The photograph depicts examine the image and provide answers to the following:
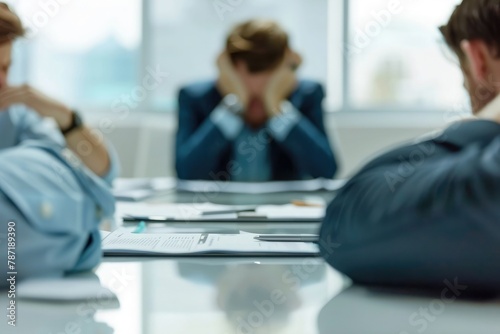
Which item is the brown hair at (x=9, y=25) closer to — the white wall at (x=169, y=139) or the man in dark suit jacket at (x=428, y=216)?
the man in dark suit jacket at (x=428, y=216)

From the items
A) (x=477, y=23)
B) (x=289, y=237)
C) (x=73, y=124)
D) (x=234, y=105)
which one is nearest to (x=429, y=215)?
(x=477, y=23)

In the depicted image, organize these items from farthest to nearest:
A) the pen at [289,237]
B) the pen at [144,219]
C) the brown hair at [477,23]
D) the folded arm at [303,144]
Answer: the folded arm at [303,144]
the pen at [144,219]
the pen at [289,237]
the brown hair at [477,23]

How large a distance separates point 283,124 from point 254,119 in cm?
17

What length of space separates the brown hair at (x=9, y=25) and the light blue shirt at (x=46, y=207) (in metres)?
0.23

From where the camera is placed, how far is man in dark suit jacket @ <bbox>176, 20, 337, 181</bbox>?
7.60ft

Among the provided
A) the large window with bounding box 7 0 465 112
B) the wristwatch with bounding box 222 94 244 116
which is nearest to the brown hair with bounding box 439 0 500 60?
the wristwatch with bounding box 222 94 244 116

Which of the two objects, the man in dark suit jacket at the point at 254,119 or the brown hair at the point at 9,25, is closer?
the brown hair at the point at 9,25

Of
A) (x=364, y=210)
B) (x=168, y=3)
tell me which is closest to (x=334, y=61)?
(x=168, y=3)

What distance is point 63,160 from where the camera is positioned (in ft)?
1.91

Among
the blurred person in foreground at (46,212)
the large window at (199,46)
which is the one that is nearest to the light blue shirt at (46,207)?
the blurred person in foreground at (46,212)

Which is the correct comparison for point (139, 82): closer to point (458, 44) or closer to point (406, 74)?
point (406, 74)

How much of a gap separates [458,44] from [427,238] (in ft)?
1.06

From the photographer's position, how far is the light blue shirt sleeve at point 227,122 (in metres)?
2.32

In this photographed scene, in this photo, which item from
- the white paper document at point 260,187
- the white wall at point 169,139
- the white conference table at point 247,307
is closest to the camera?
the white conference table at point 247,307
